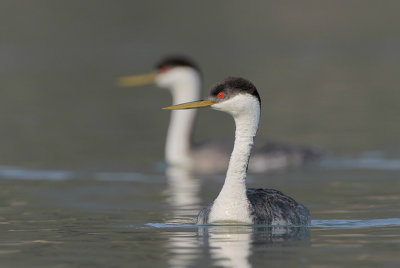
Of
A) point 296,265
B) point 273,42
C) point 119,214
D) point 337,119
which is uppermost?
point 273,42

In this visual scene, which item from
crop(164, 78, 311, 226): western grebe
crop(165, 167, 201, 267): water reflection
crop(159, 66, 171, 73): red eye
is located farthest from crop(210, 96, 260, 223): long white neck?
crop(159, 66, 171, 73): red eye

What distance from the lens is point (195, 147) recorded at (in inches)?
927

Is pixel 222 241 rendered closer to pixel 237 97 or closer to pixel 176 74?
pixel 237 97

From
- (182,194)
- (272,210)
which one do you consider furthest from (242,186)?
(182,194)

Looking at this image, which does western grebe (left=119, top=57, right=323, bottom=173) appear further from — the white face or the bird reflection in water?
the bird reflection in water

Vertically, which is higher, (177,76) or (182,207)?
(177,76)

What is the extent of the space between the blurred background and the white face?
1.55m

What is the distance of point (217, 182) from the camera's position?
20.4 meters

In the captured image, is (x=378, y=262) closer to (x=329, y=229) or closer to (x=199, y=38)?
(x=329, y=229)

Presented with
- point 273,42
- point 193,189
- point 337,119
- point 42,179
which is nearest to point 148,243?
point 193,189

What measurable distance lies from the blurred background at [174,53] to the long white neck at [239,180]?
8.14m

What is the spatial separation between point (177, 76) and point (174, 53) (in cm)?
3664

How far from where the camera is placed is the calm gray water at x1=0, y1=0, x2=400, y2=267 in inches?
520

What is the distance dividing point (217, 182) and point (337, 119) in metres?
10.7
